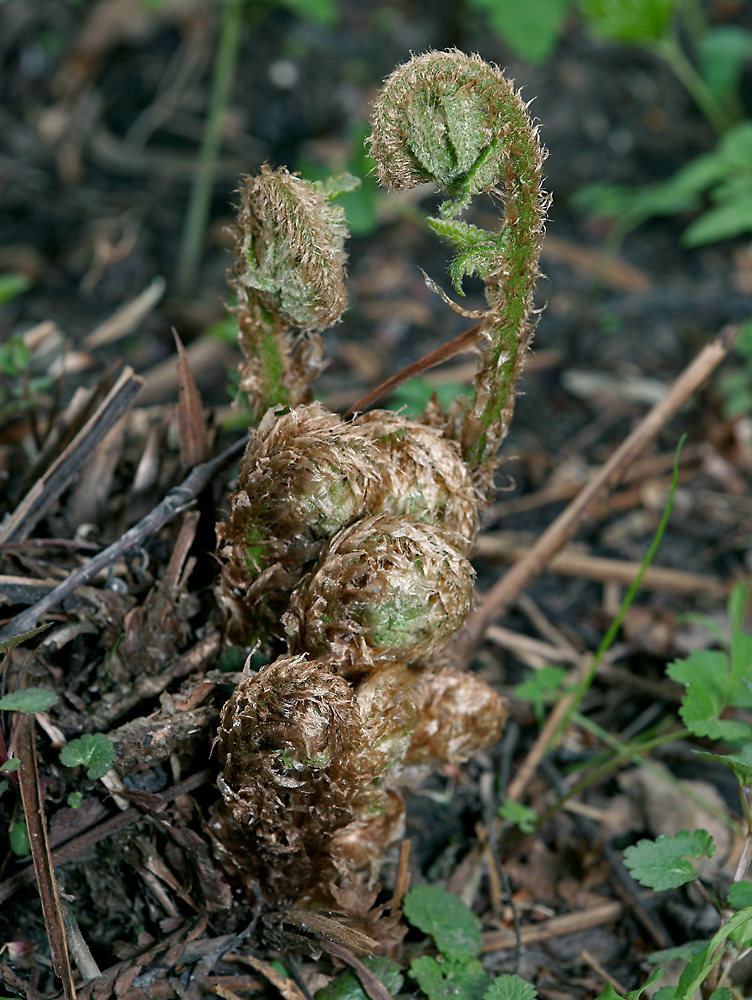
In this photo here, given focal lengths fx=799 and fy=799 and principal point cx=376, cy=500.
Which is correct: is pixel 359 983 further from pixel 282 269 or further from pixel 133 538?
pixel 282 269

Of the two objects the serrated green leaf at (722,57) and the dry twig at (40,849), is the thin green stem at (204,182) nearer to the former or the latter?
the serrated green leaf at (722,57)

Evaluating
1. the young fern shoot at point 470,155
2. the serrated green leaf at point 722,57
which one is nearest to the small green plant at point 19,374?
the young fern shoot at point 470,155

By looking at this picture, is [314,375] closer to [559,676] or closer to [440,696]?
[440,696]

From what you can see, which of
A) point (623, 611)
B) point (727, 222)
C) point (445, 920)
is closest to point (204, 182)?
point (727, 222)

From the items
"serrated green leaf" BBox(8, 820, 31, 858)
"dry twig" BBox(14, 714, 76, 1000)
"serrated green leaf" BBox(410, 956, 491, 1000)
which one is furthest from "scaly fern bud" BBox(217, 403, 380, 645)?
"serrated green leaf" BBox(410, 956, 491, 1000)

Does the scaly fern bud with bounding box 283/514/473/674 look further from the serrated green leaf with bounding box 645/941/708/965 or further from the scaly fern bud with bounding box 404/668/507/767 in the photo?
the serrated green leaf with bounding box 645/941/708/965

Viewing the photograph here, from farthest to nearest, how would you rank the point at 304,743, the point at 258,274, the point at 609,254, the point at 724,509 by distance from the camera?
the point at 609,254, the point at 724,509, the point at 258,274, the point at 304,743

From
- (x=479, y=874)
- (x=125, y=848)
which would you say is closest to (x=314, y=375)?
(x=125, y=848)
